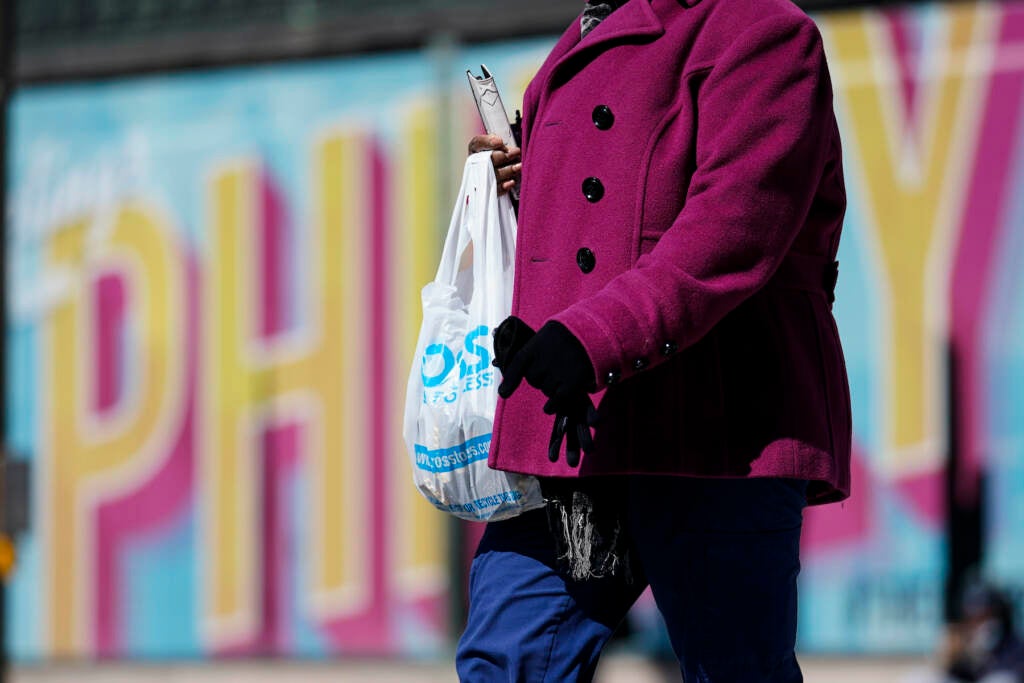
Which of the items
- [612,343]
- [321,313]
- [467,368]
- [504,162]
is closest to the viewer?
[612,343]

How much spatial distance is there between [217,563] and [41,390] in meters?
1.48

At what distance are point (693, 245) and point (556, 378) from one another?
0.85 ft

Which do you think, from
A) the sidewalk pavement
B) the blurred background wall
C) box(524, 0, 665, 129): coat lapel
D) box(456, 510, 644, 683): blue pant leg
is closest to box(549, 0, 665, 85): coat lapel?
box(524, 0, 665, 129): coat lapel

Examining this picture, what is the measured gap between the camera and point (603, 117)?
2.30 metres

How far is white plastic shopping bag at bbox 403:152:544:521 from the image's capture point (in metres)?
2.44

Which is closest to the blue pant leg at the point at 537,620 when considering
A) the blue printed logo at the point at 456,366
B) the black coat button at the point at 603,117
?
the blue printed logo at the point at 456,366

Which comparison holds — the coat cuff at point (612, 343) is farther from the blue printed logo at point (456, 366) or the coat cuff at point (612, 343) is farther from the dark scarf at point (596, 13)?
the dark scarf at point (596, 13)

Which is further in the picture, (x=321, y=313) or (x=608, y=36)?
(x=321, y=313)

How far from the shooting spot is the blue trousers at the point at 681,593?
87.4 inches

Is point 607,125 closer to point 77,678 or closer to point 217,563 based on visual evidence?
point 217,563

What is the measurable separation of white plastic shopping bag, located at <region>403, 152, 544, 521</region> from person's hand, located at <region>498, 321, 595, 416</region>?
0.33 m

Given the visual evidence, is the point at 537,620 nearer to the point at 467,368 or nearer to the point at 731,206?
the point at 467,368

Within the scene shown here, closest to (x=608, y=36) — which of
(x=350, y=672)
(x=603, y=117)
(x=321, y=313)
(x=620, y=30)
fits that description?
(x=620, y=30)

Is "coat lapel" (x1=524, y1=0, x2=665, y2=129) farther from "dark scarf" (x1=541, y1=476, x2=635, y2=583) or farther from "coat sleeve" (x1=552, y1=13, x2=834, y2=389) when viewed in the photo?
"dark scarf" (x1=541, y1=476, x2=635, y2=583)
